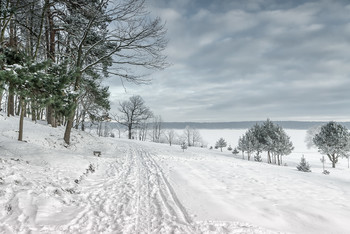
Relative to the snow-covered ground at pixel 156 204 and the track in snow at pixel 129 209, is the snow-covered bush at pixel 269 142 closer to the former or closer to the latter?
the snow-covered ground at pixel 156 204

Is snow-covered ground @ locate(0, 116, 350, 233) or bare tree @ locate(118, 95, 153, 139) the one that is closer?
snow-covered ground @ locate(0, 116, 350, 233)

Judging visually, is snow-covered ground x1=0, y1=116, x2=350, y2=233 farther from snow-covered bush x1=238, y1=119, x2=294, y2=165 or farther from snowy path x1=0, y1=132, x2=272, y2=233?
snow-covered bush x1=238, y1=119, x2=294, y2=165

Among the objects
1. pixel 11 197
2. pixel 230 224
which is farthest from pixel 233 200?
pixel 11 197

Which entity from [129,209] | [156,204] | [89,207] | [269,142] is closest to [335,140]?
[269,142]

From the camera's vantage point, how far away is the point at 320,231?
11.2 feet

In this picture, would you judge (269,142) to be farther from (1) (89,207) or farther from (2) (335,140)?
(1) (89,207)

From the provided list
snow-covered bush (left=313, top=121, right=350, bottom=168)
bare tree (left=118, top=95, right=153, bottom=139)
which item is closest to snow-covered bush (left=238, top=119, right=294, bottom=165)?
snow-covered bush (left=313, top=121, right=350, bottom=168)

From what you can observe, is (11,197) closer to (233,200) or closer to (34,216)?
(34,216)

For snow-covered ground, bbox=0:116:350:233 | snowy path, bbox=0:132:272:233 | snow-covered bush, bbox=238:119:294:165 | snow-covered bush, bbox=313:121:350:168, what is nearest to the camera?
snowy path, bbox=0:132:272:233

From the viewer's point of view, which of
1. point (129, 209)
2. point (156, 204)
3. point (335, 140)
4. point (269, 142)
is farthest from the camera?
point (269, 142)

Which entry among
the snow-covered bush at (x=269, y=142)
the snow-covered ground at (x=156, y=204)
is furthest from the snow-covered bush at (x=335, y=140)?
the snow-covered ground at (x=156, y=204)

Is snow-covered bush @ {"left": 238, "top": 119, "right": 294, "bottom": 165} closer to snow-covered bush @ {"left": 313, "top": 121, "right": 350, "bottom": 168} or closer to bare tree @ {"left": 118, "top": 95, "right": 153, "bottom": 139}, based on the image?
snow-covered bush @ {"left": 313, "top": 121, "right": 350, "bottom": 168}

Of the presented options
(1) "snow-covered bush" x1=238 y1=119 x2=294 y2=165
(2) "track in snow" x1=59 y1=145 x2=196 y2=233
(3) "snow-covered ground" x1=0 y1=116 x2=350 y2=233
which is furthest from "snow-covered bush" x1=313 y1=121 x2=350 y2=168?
(2) "track in snow" x1=59 y1=145 x2=196 y2=233

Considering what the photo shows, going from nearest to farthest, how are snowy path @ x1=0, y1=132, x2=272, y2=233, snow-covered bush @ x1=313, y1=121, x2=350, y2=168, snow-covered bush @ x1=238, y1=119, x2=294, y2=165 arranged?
snowy path @ x1=0, y1=132, x2=272, y2=233 < snow-covered bush @ x1=313, y1=121, x2=350, y2=168 < snow-covered bush @ x1=238, y1=119, x2=294, y2=165
